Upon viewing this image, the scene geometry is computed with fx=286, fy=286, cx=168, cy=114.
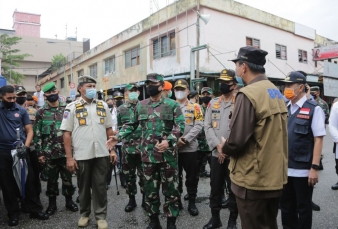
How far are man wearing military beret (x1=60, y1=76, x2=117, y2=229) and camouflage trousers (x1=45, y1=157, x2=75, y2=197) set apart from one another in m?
0.86

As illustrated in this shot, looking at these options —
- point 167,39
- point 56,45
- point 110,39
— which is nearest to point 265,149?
point 167,39

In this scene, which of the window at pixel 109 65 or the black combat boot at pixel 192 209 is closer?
the black combat boot at pixel 192 209

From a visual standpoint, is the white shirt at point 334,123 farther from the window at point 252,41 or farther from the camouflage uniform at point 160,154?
the window at point 252,41

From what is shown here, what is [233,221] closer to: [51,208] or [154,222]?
[154,222]

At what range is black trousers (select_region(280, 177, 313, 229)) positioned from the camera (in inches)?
123

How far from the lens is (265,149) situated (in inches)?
86.4

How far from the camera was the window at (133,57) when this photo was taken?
19089mm

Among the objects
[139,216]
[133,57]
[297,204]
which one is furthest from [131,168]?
[133,57]

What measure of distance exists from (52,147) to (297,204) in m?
3.79

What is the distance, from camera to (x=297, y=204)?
320 cm

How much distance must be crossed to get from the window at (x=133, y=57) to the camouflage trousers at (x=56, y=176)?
48.4ft

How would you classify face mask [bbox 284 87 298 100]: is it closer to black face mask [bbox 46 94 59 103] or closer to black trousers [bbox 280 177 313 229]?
black trousers [bbox 280 177 313 229]

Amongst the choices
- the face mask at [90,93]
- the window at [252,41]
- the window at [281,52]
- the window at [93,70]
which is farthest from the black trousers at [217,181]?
the window at [93,70]

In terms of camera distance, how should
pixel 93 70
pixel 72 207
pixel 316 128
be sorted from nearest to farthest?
pixel 316 128
pixel 72 207
pixel 93 70
